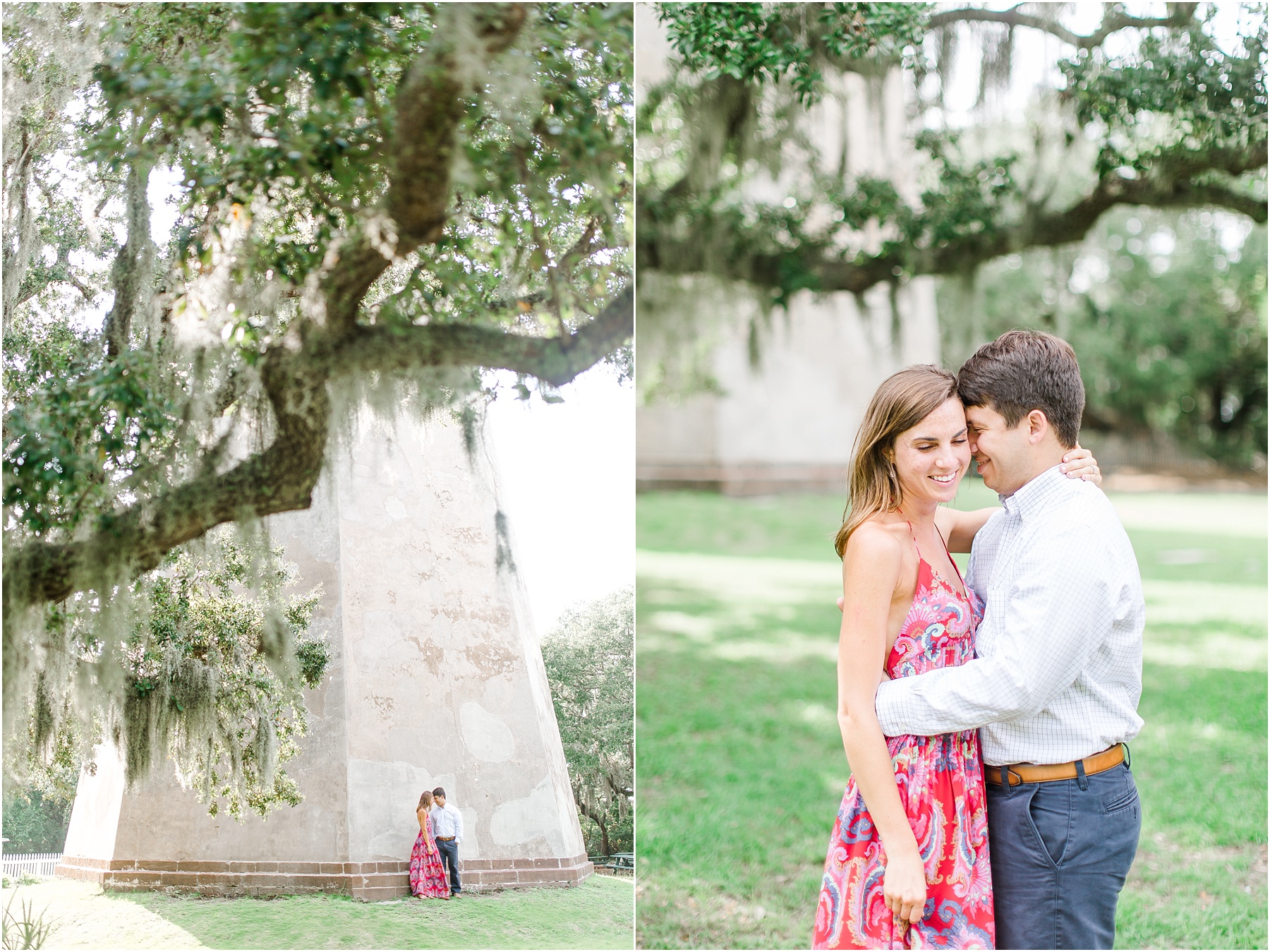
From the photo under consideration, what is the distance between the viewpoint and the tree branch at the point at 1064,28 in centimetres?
330

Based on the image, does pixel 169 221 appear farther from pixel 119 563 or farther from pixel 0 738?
pixel 0 738

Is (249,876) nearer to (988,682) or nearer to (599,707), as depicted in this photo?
(599,707)

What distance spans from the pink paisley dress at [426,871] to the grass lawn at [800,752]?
115 centimetres

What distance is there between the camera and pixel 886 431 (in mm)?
1759

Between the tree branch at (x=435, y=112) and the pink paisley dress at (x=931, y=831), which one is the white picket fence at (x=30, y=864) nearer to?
the tree branch at (x=435, y=112)

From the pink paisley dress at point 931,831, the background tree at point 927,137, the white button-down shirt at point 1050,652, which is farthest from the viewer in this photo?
the background tree at point 927,137

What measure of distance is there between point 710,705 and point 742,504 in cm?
845

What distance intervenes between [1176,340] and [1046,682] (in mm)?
19657

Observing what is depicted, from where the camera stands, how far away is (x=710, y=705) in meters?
5.94

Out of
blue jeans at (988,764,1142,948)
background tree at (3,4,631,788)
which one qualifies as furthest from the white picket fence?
blue jeans at (988,764,1142,948)

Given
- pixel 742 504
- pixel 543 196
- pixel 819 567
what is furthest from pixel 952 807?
pixel 742 504

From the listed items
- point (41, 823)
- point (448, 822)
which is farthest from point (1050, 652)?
point (41, 823)

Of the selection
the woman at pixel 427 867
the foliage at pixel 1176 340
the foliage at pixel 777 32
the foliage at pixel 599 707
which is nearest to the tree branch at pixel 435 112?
the foliage at pixel 777 32

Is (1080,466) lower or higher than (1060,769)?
higher
